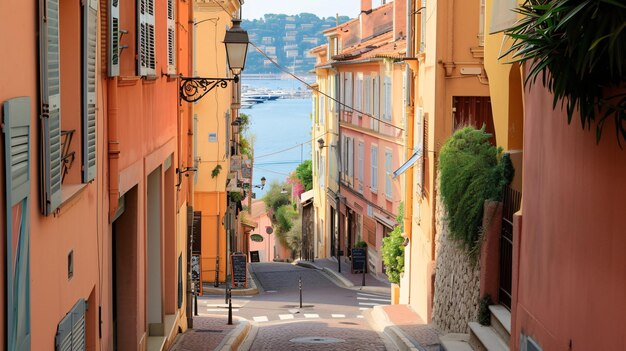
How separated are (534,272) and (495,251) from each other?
497 cm

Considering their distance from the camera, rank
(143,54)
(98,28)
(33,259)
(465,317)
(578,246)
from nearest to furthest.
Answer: (33,259) < (578,246) < (98,28) < (143,54) < (465,317)

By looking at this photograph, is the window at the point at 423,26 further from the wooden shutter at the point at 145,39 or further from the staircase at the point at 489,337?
the wooden shutter at the point at 145,39

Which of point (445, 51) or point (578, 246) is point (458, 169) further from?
point (578, 246)

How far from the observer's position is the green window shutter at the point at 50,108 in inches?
261

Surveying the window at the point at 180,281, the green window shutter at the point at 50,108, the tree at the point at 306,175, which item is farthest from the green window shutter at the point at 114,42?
the tree at the point at 306,175

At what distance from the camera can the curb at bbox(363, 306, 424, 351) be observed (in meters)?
17.3

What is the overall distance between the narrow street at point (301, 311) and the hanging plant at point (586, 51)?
11751 mm

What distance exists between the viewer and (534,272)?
9.52 meters

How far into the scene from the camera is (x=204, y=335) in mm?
18797

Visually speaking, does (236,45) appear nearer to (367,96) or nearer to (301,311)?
(301,311)

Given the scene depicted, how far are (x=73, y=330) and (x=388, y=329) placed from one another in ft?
40.7

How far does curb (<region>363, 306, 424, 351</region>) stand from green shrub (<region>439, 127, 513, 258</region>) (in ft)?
6.41

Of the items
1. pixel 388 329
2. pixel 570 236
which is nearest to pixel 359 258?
pixel 388 329

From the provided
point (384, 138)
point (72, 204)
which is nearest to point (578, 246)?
point (72, 204)
